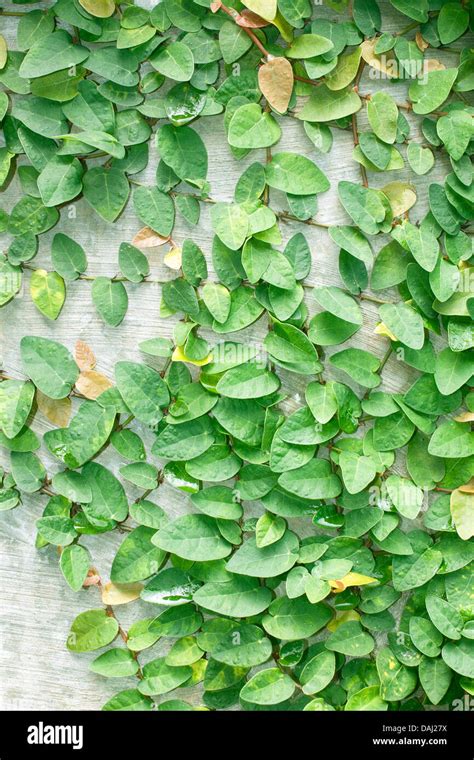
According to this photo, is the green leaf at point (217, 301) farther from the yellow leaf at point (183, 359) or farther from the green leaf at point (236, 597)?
the green leaf at point (236, 597)

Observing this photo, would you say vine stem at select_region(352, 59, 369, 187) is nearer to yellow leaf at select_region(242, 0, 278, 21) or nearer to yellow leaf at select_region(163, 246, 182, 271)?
yellow leaf at select_region(242, 0, 278, 21)

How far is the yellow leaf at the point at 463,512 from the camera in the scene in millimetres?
1315

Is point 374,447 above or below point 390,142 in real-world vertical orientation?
below

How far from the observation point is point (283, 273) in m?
1.30

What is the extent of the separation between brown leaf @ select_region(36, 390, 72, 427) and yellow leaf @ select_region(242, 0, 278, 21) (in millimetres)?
728

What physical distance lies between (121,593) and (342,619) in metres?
0.41

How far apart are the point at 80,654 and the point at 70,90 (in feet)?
3.36

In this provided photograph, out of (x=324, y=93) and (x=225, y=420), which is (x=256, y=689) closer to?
(x=225, y=420)

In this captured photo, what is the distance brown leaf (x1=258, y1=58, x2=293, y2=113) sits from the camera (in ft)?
4.12

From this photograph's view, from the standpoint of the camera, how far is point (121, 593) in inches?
55.5

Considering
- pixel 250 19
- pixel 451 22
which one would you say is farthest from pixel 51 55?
pixel 451 22

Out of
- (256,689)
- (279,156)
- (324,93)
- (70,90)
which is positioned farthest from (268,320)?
(256,689)

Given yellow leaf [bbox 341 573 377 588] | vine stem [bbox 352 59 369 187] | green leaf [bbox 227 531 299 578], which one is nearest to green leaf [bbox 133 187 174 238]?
vine stem [bbox 352 59 369 187]

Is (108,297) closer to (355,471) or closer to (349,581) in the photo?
(355,471)
